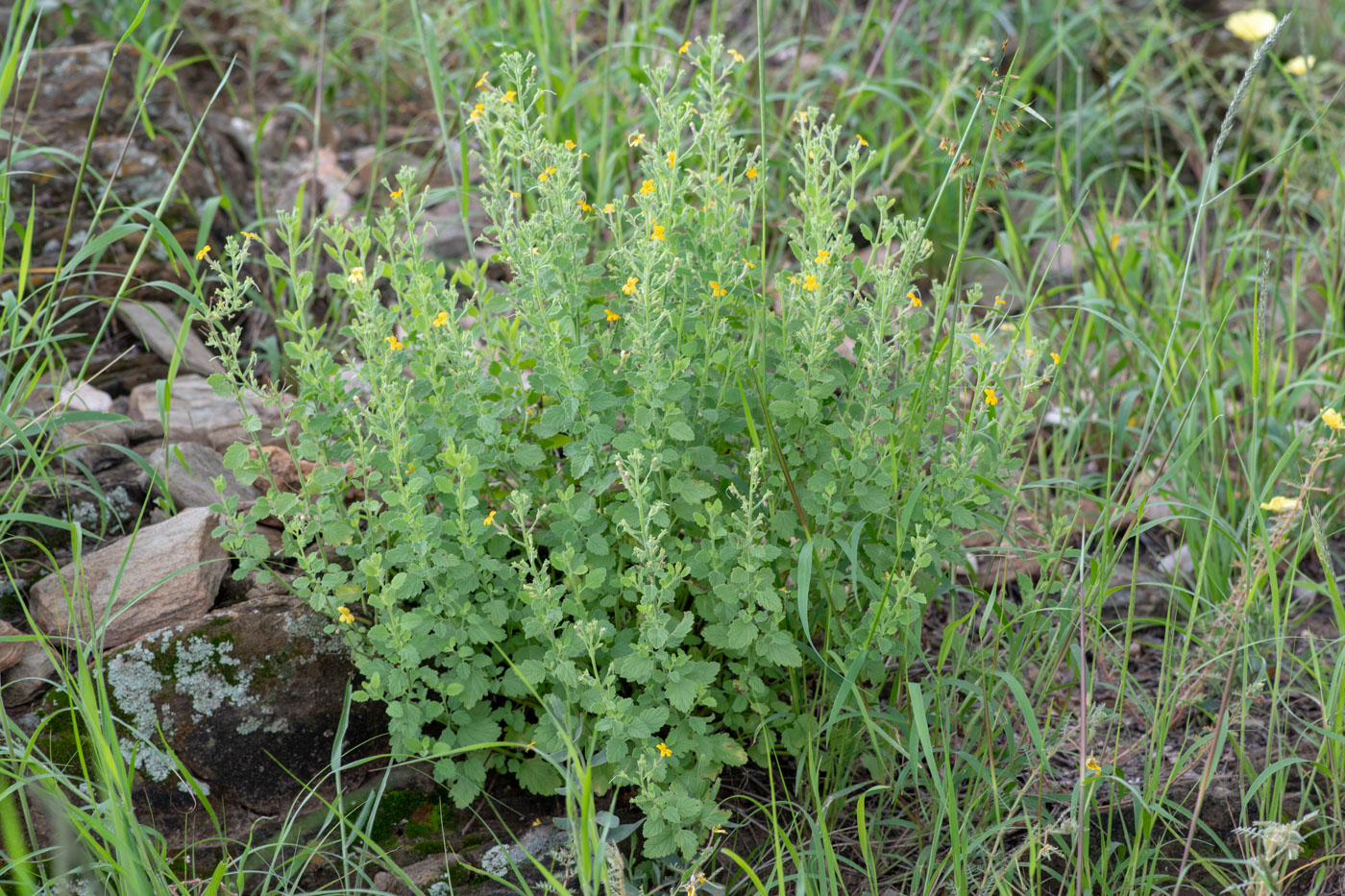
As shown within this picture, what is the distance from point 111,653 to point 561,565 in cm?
92

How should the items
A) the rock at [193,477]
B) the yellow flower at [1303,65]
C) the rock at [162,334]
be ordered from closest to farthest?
the rock at [193,477]
the rock at [162,334]
the yellow flower at [1303,65]

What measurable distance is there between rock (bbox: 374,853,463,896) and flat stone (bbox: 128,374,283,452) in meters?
1.17

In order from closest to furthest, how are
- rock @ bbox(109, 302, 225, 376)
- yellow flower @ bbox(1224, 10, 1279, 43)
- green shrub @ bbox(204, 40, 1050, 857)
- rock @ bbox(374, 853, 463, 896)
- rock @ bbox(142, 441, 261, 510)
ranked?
1. green shrub @ bbox(204, 40, 1050, 857)
2. rock @ bbox(374, 853, 463, 896)
3. rock @ bbox(142, 441, 261, 510)
4. rock @ bbox(109, 302, 225, 376)
5. yellow flower @ bbox(1224, 10, 1279, 43)

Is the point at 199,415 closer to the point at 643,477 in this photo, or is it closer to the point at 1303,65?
the point at 643,477

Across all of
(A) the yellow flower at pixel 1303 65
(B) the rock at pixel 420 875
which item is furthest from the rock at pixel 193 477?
(A) the yellow flower at pixel 1303 65

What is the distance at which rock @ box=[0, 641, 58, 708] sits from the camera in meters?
2.00

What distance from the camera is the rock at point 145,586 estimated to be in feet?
6.73

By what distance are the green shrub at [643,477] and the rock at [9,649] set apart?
0.51 metres

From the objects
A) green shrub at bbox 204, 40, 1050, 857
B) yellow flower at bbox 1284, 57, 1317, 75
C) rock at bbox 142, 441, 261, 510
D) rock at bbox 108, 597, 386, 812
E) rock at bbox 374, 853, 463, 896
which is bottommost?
rock at bbox 374, 853, 463, 896

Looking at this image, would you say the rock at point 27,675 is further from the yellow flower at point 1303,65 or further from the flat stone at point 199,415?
the yellow flower at point 1303,65

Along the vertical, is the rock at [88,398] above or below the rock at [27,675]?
above

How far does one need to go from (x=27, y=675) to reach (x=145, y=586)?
0.89ft

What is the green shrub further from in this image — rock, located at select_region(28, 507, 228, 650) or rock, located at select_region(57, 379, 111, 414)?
rock, located at select_region(57, 379, 111, 414)

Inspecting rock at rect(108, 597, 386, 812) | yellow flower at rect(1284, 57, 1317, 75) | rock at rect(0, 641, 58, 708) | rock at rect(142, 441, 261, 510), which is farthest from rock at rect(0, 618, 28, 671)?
yellow flower at rect(1284, 57, 1317, 75)
